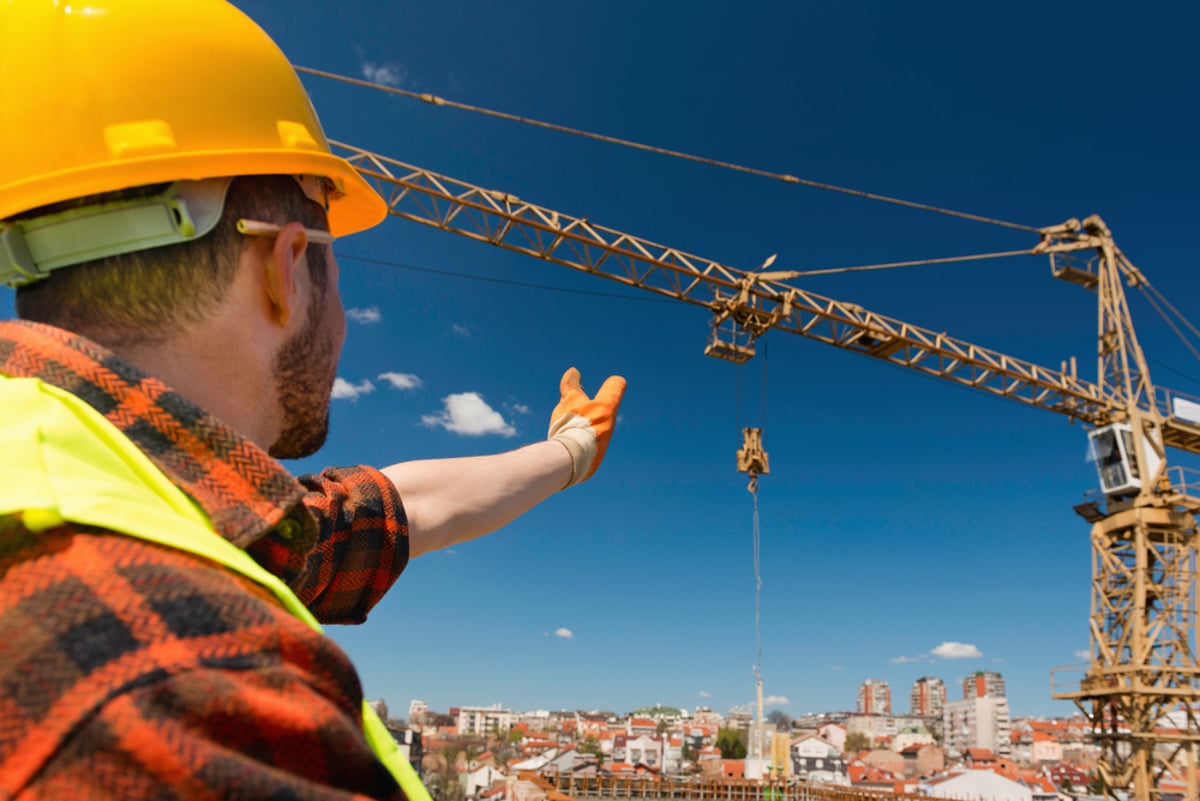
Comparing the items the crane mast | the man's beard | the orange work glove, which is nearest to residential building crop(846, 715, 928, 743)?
the crane mast

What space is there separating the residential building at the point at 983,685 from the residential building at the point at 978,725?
1.01 metres

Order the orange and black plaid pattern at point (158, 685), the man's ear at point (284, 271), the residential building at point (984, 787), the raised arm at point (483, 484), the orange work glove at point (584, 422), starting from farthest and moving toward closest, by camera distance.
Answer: the residential building at point (984, 787) < the orange work glove at point (584, 422) < the raised arm at point (483, 484) < the man's ear at point (284, 271) < the orange and black plaid pattern at point (158, 685)

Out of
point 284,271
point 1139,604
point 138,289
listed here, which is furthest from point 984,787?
point 138,289

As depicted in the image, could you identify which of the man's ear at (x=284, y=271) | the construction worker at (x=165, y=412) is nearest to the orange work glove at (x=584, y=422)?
the construction worker at (x=165, y=412)

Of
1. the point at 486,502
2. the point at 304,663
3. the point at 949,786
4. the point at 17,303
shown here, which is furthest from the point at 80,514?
the point at 949,786

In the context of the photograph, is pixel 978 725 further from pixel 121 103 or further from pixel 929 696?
pixel 121 103

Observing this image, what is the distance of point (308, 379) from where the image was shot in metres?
1.11

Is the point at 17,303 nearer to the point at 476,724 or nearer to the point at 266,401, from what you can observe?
the point at 266,401

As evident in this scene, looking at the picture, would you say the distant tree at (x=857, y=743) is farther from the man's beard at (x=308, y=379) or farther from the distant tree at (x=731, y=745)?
the man's beard at (x=308, y=379)

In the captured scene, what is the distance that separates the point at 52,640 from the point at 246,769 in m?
0.15

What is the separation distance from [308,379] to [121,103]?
1.37ft

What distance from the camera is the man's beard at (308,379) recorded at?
42.3 inches

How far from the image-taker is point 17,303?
983mm

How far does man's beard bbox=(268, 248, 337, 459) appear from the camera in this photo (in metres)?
1.07
